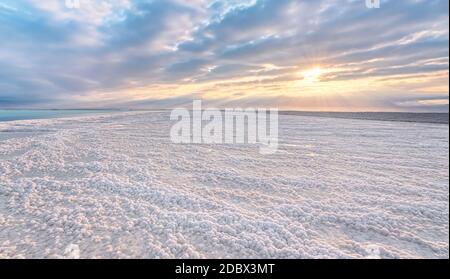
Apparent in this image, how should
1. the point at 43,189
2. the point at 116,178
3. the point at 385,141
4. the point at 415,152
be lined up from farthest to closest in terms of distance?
the point at 385,141
the point at 415,152
the point at 116,178
the point at 43,189

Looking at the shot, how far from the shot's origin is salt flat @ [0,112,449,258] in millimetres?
3189

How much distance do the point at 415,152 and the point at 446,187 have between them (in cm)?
426

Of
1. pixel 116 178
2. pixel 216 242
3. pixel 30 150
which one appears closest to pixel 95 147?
pixel 30 150

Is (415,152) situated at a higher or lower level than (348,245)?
higher

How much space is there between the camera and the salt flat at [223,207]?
10.5ft

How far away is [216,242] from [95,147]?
8.59 metres

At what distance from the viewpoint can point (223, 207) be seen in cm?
435

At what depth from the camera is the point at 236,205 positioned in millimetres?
4477
